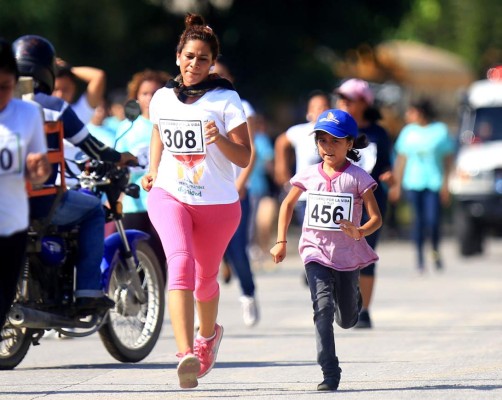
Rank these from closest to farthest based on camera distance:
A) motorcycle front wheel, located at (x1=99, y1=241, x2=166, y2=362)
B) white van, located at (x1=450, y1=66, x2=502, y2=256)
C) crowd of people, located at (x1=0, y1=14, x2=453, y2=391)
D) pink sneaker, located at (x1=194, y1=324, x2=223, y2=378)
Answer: crowd of people, located at (x1=0, y1=14, x2=453, y2=391), pink sneaker, located at (x1=194, y1=324, x2=223, y2=378), motorcycle front wheel, located at (x1=99, y1=241, x2=166, y2=362), white van, located at (x1=450, y1=66, x2=502, y2=256)

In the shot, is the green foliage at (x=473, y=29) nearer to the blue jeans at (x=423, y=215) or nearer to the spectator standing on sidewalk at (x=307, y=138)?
the blue jeans at (x=423, y=215)

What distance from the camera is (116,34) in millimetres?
29266

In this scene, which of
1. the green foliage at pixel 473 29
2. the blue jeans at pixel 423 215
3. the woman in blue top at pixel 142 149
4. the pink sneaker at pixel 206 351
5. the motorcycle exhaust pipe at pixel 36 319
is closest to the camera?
the pink sneaker at pixel 206 351

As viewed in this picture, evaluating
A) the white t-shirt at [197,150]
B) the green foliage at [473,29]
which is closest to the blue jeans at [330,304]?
the white t-shirt at [197,150]

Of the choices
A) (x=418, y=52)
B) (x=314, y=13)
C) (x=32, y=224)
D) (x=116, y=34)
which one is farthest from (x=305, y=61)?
(x=32, y=224)

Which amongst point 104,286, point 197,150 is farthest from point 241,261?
point 197,150

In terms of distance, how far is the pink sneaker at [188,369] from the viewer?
800cm

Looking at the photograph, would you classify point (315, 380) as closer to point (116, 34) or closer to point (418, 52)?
point (116, 34)

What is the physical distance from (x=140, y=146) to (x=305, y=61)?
2087cm

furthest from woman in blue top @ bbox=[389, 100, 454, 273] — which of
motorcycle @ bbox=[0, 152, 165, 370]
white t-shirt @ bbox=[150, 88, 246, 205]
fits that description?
white t-shirt @ bbox=[150, 88, 246, 205]

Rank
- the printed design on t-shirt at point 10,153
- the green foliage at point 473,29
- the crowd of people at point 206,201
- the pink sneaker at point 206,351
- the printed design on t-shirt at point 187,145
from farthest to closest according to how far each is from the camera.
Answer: the green foliage at point 473,29 < the pink sneaker at point 206,351 < the printed design on t-shirt at point 187,145 < the crowd of people at point 206,201 < the printed design on t-shirt at point 10,153

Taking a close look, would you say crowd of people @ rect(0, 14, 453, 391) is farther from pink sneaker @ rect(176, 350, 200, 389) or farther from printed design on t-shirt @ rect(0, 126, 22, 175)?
printed design on t-shirt @ rect(0, 126, 22, 175)

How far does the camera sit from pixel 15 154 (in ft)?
22.6

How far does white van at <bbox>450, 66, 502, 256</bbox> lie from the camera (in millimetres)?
22469
